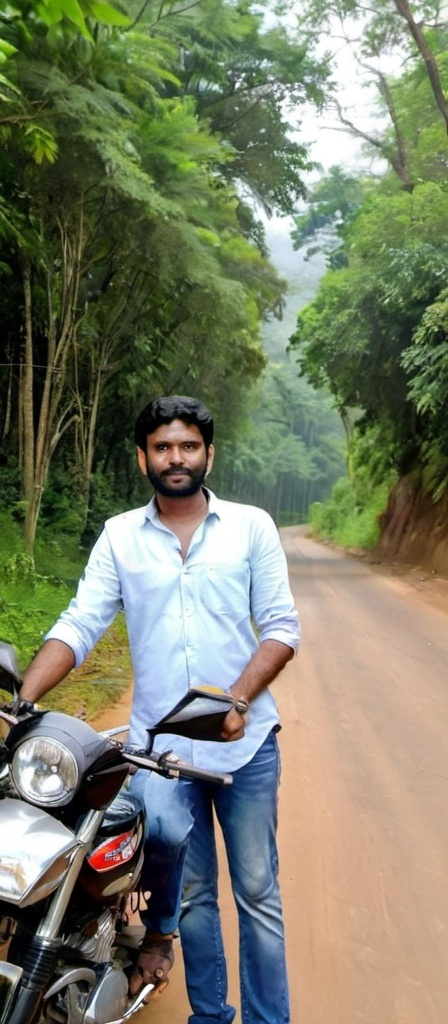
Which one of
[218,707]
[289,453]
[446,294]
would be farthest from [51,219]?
[289,453]

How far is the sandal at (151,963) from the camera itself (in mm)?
2648

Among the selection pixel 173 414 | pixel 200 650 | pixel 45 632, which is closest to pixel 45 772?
pixel 200 650

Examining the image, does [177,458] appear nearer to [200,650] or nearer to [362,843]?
[200,650]

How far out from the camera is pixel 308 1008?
321 cm

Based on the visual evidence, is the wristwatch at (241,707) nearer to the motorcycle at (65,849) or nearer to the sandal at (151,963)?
the motorcycle at (65,849)

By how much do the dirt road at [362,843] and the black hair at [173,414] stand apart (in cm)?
199

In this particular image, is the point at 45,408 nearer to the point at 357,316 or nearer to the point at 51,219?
the point at 51,219

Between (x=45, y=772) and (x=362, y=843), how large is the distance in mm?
3075

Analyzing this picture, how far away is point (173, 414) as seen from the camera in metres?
2.63

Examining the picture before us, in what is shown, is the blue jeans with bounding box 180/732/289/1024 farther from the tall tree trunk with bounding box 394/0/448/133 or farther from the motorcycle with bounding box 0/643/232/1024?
the tall tree trunk with bounding box 394/0/448/133

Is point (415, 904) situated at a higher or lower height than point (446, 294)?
lower

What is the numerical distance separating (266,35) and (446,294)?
874 cm

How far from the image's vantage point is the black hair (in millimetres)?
2639

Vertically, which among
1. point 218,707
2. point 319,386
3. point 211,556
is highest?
point 319,386
